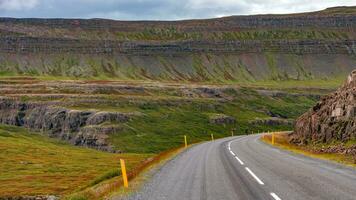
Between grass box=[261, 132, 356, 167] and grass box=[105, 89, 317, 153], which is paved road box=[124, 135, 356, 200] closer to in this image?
grass box=[261, 132, 356, 167]

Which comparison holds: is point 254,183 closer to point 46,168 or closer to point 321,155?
point 321,155

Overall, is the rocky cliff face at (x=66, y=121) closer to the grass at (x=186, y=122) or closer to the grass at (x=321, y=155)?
the grass at (x=186, y=122)

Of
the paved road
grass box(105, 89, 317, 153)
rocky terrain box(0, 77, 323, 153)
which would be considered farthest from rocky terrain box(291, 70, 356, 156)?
rocky terrain box(0, 77, 323, 153)

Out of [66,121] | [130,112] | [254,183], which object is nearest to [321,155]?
[254,183]

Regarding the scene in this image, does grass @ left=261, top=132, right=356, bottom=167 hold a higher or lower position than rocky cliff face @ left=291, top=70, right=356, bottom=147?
lower

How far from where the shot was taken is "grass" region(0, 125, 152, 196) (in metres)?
56.2

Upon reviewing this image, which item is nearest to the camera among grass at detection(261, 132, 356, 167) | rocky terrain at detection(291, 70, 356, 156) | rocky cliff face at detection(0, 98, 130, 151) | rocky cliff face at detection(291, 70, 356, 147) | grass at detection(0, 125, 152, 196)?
grass at detection(261, 132, 356, 167)

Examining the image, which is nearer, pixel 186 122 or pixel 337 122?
pixel 337 122

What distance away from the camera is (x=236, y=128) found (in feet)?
525

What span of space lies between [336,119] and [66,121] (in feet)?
336

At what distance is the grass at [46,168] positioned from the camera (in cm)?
5618

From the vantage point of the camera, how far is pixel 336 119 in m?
51.4

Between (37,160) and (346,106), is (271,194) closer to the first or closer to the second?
(346,106)

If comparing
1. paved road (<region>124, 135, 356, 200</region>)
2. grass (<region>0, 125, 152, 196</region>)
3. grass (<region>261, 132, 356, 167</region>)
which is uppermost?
paved road (<region>124, 135, 356, 200</region>)
